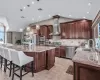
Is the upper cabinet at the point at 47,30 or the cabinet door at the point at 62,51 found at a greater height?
the upper cabinet at the point at 47,30

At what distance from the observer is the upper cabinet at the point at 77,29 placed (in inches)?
241

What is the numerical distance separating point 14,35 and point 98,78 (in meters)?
10.7

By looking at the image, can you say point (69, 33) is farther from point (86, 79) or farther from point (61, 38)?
point (86, 79)

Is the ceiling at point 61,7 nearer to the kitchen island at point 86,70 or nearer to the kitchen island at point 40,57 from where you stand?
the kitchen island at point 40,57

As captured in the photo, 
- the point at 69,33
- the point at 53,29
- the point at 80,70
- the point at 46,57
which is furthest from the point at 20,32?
the point at 80,70

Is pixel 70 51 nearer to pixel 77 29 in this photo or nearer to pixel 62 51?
pixel 62 51

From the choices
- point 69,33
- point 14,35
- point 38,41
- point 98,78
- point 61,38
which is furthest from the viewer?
point 14,35

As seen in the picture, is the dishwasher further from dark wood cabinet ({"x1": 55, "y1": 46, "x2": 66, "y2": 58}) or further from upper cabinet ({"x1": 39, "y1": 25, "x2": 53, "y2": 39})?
upper cabinet ({"x1": 39, "y1": 25, "x2": 53, "y2": 39})

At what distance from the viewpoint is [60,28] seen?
7.57m

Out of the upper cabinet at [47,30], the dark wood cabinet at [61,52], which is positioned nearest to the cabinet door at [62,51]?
the dark wood cabinet at [61,52]

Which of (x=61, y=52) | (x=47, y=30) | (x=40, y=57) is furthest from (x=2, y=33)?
(x=40, y=57)

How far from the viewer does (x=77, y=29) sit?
6516 mm

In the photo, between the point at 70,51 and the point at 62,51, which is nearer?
the point at 70,51

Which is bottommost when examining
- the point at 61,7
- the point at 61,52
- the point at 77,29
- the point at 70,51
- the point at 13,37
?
the point at 61,52
